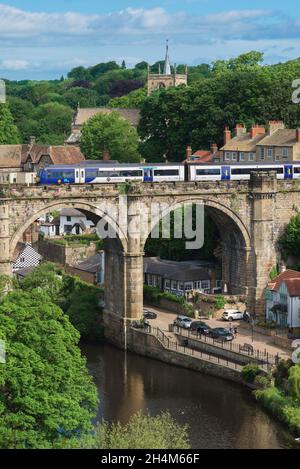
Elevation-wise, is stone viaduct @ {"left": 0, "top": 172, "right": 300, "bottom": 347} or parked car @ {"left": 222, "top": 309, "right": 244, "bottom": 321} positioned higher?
stone viaduct @ {"left": 0, "top": 172, "right": 300, "bottom": 347}

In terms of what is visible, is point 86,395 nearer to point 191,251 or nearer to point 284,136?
point 191,251

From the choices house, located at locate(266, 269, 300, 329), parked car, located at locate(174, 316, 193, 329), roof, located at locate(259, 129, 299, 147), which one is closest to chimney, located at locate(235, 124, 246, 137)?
roof, located at locate(259, 129, 299, 147)

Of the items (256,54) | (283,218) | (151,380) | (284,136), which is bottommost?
(151,380)

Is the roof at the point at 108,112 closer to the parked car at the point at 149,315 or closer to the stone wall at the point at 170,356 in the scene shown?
the parked car at the point at 149,315

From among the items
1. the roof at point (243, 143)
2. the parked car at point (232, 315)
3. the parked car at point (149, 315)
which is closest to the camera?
the parked car at point (232, 315)

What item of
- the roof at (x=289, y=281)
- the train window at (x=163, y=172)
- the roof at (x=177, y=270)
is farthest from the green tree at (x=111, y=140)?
the roof at (x=289, y=281)

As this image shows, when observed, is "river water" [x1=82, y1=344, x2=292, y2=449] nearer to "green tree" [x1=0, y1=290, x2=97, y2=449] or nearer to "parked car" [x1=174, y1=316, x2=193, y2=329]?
"parked car" [x1=174, y1=316, x2=193, y2=329]

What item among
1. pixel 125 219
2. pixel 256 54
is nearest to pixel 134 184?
pixel 125 219
